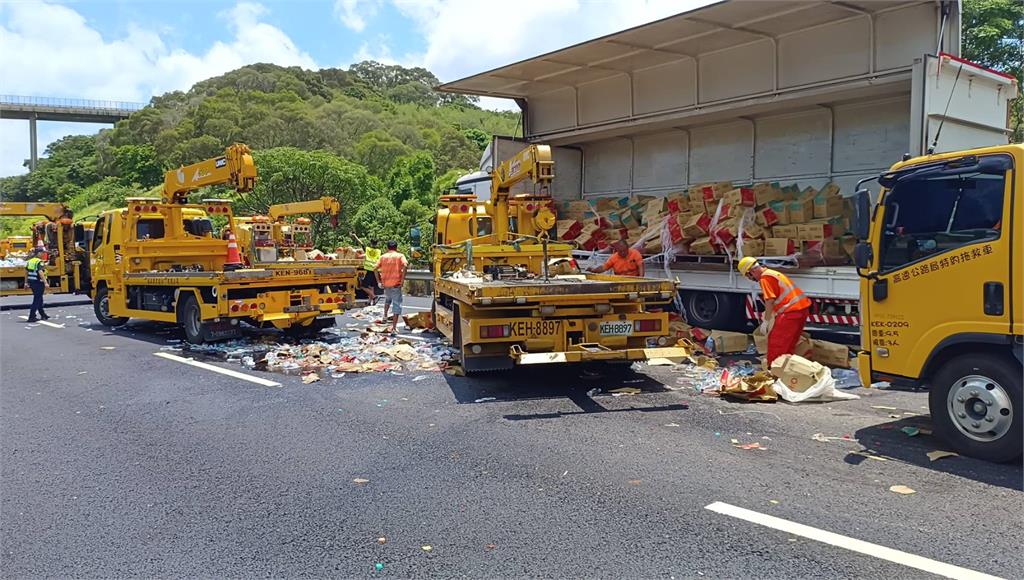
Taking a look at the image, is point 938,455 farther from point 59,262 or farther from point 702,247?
point 59,262

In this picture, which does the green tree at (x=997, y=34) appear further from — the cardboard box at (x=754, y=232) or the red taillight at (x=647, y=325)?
the red taillight at (x=647, y=325)

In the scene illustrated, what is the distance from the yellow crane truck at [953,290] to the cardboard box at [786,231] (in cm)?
414

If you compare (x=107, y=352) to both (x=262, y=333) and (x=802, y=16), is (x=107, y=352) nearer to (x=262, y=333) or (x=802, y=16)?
(x=262, y=333)

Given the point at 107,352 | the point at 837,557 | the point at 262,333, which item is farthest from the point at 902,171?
the point at 107,352

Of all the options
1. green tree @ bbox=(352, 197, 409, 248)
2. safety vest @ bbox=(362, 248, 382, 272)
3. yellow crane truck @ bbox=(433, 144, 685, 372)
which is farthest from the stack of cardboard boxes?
green tree @ bbox=(352, 197, 409, 248)

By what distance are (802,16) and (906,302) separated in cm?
611

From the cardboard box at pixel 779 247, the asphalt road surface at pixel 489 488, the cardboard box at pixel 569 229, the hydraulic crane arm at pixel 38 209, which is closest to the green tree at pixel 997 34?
the cardboard box at pixel 569 229

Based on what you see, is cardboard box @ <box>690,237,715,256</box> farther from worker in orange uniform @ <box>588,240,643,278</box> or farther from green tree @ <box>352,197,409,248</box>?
green tree @ <box>352,197,409,248</box>

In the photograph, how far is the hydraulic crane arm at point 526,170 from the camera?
8641 millimetres

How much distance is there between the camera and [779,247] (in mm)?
9586

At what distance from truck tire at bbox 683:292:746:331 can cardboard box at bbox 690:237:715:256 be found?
2.07 ft

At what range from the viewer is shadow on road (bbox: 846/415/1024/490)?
4473mm

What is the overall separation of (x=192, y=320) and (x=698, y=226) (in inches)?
305

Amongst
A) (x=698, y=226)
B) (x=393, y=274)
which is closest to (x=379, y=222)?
(x=393, y=274)
